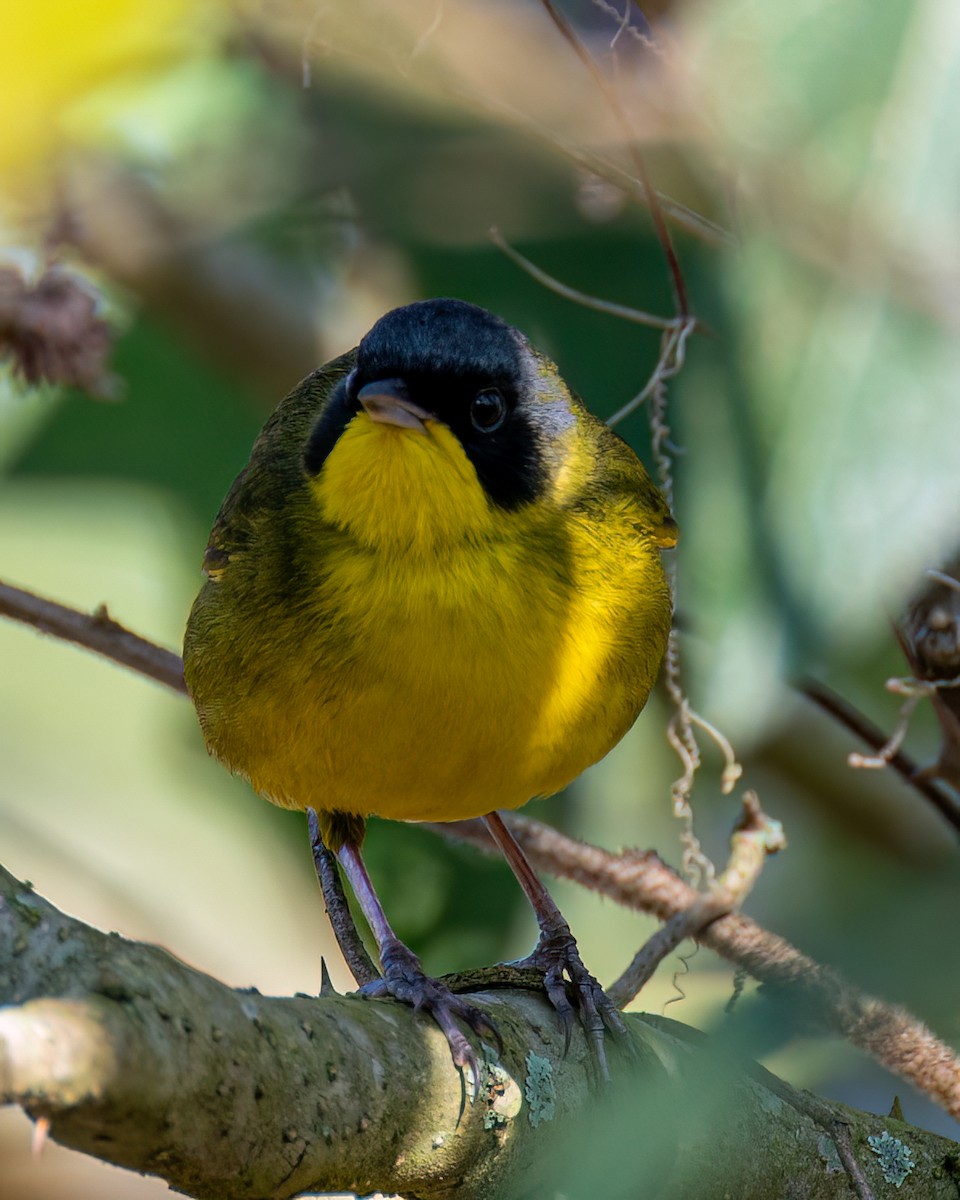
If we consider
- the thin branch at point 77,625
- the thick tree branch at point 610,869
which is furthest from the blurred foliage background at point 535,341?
the thin branch at point 77,625

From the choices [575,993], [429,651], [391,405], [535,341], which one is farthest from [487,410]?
[575,993]

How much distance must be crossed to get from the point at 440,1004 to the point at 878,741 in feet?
5.21

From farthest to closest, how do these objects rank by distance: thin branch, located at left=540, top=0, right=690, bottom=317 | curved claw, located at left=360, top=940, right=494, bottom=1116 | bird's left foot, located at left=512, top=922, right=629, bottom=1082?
thin branch, located at left=540, top=0, right=690, bottom=317 < bird's left foot, located at left=512, top=922, right=629, bottom=1082 < curved claw, located at left=360, top=940, right=494, bottom=1116

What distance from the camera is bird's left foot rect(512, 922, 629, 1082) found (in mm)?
2389

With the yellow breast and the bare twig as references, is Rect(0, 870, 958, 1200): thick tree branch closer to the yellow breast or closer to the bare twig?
the bare twig

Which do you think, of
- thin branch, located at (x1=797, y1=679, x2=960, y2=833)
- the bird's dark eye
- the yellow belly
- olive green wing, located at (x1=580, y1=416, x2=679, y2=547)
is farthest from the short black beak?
thin branch, located at (x1=797, y1=679, x2=960, y2=833)

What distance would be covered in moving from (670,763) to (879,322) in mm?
2238

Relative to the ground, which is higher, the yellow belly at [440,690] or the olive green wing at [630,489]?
the olive green wing at [630,489]

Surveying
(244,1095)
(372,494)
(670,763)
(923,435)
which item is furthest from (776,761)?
(244,1095)

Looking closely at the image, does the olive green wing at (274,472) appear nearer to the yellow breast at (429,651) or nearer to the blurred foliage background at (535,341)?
the yellow breast at (429,651)

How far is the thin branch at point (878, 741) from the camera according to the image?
3283mm

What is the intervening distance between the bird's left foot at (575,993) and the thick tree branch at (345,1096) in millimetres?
32

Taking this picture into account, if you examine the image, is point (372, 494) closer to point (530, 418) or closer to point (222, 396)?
point (530, 418)

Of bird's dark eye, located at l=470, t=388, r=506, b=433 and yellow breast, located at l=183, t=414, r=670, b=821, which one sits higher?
bird's dark eye, located at l=470, t=388, r=506, b=433
